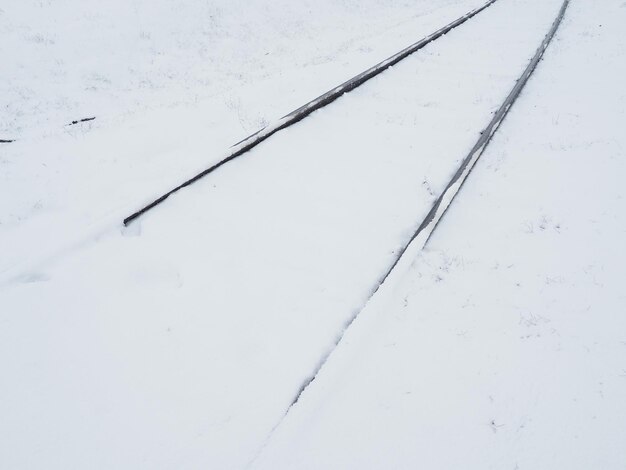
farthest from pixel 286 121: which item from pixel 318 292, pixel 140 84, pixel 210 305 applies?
pixel 140 84

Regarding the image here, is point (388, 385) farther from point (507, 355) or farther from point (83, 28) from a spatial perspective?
point (83, 28)

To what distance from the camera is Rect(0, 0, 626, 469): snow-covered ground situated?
8.12ft

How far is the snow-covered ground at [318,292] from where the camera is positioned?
247cm

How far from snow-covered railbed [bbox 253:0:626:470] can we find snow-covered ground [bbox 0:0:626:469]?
0.6 inches

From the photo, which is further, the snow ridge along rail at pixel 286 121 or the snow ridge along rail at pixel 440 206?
the snow ridge along rail at pixel 286 121

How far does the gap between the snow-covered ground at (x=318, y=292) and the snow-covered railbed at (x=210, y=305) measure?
0.01 meters

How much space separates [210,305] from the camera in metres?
3.23

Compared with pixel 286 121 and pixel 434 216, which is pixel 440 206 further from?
pixel 286 121

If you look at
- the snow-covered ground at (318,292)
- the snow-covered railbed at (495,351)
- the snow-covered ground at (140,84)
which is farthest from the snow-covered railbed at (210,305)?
the snow-covered ground at (140,84)

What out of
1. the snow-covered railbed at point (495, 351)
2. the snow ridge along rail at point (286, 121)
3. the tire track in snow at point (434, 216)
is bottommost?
the snow-covered railbed at point (495, 351)

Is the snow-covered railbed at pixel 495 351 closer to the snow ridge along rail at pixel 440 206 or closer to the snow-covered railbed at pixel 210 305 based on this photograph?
the snow ridge along rail at pixel 440 206

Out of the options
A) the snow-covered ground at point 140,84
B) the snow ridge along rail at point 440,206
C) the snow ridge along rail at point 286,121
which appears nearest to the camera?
the snow ridge along rail at point 440,206

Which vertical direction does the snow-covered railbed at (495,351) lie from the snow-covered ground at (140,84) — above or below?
below

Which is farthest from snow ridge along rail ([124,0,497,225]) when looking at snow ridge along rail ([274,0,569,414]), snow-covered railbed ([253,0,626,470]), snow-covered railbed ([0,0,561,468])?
snow-covered railbed ([253,0,626,470])
